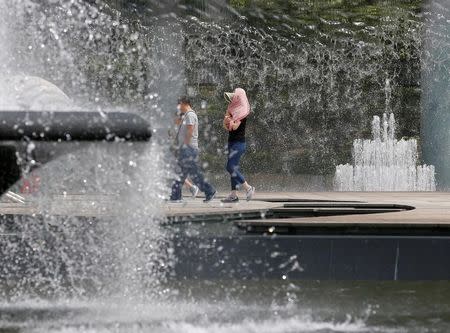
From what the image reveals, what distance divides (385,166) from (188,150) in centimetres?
945

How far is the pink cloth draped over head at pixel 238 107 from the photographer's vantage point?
1201cm

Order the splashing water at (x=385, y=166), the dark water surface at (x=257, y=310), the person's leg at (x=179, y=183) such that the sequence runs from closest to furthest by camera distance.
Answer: the dark water surface at (x=257, y=310) < the person's leg at (x=179, y=183) < the splashing water at (x=385, y=166)

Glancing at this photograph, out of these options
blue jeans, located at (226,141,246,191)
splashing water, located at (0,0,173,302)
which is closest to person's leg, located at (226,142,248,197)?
blue jeans, located at (226,141,246,191)

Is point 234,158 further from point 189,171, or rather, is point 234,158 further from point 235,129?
point 189,171

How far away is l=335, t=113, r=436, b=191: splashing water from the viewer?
66.6 ft

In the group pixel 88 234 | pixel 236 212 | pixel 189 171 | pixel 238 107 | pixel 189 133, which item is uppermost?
pixel 238 107

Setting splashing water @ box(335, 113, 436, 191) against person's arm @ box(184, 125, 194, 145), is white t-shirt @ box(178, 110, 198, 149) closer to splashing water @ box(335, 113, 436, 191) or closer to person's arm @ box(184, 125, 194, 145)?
person's arm @ box(184, 125, 194, 145)

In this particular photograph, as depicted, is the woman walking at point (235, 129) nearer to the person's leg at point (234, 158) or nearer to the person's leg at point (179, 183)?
the person's leg at point (234, 158)

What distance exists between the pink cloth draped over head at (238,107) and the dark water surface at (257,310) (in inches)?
145

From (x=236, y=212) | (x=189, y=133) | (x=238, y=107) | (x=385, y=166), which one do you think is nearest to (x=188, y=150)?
(x=189, y=133)

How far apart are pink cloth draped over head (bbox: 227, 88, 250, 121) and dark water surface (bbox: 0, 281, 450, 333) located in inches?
145

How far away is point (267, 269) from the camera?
8453 millimetres

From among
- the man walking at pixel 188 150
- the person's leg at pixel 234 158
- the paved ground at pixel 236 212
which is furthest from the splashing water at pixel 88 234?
the person's leg at pixel 234 158

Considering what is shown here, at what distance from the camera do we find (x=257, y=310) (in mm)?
7152
